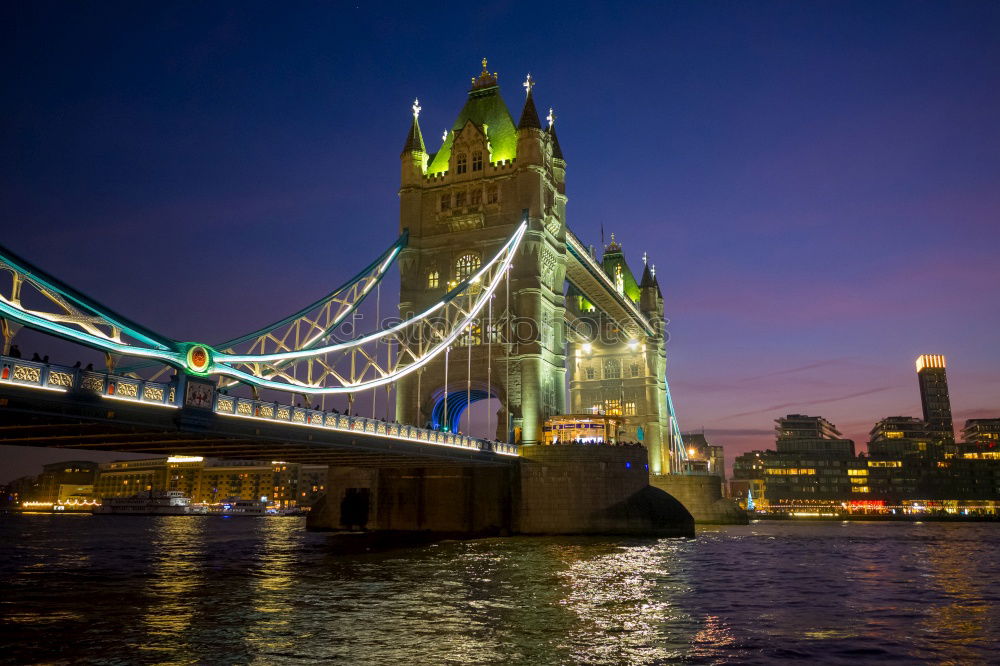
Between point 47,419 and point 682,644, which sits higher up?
point 47,419

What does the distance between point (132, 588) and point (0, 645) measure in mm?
9902

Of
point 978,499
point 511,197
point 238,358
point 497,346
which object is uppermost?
point 511,197

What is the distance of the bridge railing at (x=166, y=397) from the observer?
23.7m

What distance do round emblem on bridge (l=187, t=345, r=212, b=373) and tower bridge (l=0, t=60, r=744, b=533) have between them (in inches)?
2.0

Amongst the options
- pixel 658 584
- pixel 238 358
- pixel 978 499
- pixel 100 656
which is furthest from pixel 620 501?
pixel 978 499

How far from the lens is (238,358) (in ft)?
101

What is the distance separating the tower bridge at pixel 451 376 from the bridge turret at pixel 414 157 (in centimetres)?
14

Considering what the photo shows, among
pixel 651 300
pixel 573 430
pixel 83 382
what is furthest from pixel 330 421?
pixel 651 300

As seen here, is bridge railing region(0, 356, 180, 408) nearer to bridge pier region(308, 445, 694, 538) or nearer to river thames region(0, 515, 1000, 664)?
river thames region(0, 515, 1000, 664)

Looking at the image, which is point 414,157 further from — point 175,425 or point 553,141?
point 175,425

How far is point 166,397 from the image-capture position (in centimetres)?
2808

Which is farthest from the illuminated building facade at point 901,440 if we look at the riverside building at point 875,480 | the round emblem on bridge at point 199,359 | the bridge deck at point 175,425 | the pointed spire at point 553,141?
the round emblem on bridge at point 199,359

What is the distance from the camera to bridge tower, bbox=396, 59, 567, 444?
197 ft

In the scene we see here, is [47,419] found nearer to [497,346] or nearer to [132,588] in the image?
[132,588]
